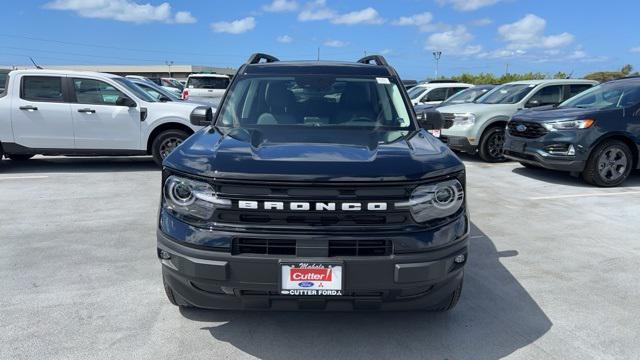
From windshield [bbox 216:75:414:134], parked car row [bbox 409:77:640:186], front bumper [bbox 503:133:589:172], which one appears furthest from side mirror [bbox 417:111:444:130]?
front bumper [bbox 503:133:589:172]

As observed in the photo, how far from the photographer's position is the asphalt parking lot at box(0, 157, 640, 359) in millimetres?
2934

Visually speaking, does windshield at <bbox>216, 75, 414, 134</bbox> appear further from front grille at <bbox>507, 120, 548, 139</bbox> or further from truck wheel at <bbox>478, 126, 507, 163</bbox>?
truck wheel at <bbox>478, 126, 507, 163</bbox>

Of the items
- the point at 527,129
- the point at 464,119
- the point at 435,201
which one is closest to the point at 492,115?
the point at 464,119

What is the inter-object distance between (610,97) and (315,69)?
6025 millimetres

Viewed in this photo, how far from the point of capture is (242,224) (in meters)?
2.58

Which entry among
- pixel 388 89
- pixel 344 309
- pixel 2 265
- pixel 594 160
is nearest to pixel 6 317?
pixel 2 265

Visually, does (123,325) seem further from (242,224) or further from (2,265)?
(2,265)

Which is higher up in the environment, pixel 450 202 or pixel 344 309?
pixel 450 202

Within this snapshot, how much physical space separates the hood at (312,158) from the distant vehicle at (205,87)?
13.9 meters

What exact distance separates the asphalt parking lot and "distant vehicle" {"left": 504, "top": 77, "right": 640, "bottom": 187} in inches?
56.6

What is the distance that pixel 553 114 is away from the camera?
776cm

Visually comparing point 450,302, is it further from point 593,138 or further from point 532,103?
point 532,103

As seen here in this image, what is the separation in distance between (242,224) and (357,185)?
0.65 meters

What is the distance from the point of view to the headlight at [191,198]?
2609mm
